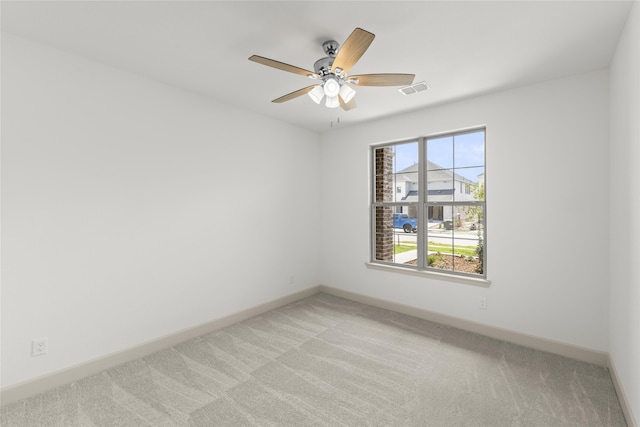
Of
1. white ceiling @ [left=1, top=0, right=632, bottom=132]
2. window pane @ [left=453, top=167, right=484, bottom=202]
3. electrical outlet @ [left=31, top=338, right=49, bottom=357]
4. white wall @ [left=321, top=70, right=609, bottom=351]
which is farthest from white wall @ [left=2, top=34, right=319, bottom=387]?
window pane @ [left=453, top=167, right=484, bottom=202]

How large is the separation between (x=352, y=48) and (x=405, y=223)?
9.13ft

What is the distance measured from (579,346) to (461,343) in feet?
3.27

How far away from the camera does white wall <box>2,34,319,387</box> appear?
2197 mm

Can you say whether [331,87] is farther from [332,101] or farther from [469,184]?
[469,184]

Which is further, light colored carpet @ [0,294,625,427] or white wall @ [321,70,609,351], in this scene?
white wall @ [321,70,609,351]

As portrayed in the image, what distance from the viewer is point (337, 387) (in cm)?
235

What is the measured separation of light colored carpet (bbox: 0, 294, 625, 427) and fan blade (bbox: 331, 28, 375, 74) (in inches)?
94.3

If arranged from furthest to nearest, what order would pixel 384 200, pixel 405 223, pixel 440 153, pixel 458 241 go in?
pixel 384 200, pixel 405 223, pixel 440 153, pixel 458 241

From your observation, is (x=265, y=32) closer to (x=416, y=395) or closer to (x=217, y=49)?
(x=217, y=49)

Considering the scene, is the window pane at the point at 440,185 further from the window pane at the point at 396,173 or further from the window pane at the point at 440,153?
the window pane at the point at 396,173

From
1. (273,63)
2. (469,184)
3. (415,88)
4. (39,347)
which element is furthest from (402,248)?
(39,347)

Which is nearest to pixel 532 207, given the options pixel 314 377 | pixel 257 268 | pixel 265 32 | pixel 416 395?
pixel 416 395

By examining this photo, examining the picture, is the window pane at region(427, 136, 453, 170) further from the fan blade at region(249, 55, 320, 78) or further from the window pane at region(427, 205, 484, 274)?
the fan blade at region(249, 55, 320, 78)

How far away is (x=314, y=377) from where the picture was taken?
248cm
